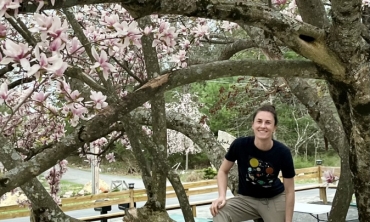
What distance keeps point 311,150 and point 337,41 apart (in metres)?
15.1

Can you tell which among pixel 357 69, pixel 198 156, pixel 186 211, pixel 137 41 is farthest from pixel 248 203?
pixel 198 156

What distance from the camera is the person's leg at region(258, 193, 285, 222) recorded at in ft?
7.42

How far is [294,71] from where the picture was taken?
5.12 feet

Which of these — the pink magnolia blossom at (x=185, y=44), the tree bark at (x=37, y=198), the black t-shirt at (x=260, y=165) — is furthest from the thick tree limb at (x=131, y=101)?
the pink magnolia blossom at (x=185, y=44)

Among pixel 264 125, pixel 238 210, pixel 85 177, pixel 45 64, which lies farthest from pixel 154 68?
pixel 85 177

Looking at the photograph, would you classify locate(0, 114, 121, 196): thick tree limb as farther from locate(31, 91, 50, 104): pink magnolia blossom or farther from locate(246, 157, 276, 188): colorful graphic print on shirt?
locate(246, 157, 276, 188): colorful graphic print on shirt

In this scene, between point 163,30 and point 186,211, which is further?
point 186,211

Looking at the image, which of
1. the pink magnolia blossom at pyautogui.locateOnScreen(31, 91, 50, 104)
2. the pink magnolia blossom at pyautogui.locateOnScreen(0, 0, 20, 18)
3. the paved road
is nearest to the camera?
the pink magnolia blossom at pyautogui.locateOnScreen(0, 0, 20, 18)

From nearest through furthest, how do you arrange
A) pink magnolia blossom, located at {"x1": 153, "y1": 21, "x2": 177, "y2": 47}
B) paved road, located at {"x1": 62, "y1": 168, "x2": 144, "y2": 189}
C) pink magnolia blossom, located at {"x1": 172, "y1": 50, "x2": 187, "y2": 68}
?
1. pink magnolia blossom, located at {"x1": 153, "y1": 21, "x2": 177, "y2": 47}
2. pink magnolia blossom, located at {"x1": 172, "y1": 50, "x2": 187, "y2": 68}
3. paved road, located at {"x1": 62, "y1": 168, "x2": 144, "y2": 189}

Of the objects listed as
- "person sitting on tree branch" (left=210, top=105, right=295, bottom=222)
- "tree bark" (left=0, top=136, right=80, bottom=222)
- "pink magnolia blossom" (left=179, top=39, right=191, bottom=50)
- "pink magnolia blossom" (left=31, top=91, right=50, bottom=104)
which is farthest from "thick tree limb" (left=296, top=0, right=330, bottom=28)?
"tree bark" (left=0, top=136, right=80, bottom=222)

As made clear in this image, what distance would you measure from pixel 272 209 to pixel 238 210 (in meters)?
0.17

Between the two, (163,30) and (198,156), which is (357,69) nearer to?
(163,30)

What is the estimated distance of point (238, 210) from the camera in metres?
2.26

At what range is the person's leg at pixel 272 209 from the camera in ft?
7.42
